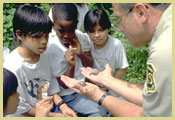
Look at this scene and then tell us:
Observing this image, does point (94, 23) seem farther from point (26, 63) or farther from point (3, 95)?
point (3, 95)

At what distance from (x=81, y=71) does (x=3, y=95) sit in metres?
0.98

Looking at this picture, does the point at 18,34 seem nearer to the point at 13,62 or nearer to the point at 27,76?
the point at 13,62

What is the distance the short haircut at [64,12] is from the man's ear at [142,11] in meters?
0.91

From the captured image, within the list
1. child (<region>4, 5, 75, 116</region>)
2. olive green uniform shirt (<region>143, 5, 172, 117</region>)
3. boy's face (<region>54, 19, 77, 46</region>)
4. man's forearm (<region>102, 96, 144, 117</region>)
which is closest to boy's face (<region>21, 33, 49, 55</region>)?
child (<region>4, 5, 75, 116</region>)

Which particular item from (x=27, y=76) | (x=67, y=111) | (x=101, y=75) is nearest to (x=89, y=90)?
(x=101, y=75)

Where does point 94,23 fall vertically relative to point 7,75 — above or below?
above


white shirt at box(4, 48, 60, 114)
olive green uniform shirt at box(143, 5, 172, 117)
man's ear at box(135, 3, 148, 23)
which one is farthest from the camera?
white shirt at box(4, 48, 60, 114)

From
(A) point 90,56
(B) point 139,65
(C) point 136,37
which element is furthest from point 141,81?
(C) point 136,37

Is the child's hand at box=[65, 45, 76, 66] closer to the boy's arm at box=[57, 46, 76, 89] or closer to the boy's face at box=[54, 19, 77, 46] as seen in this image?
the boy's arm at box=[57, 46, 76, 89]

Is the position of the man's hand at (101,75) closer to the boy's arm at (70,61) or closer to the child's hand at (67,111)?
the boy's arm at (70,61)

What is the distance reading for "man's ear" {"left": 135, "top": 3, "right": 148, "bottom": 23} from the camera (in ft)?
5.27

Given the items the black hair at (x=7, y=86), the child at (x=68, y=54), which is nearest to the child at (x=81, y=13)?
the child at (x=68, y=54)

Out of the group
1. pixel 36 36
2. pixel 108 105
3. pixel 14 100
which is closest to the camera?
pixel 14 100

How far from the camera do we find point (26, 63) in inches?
86.3
